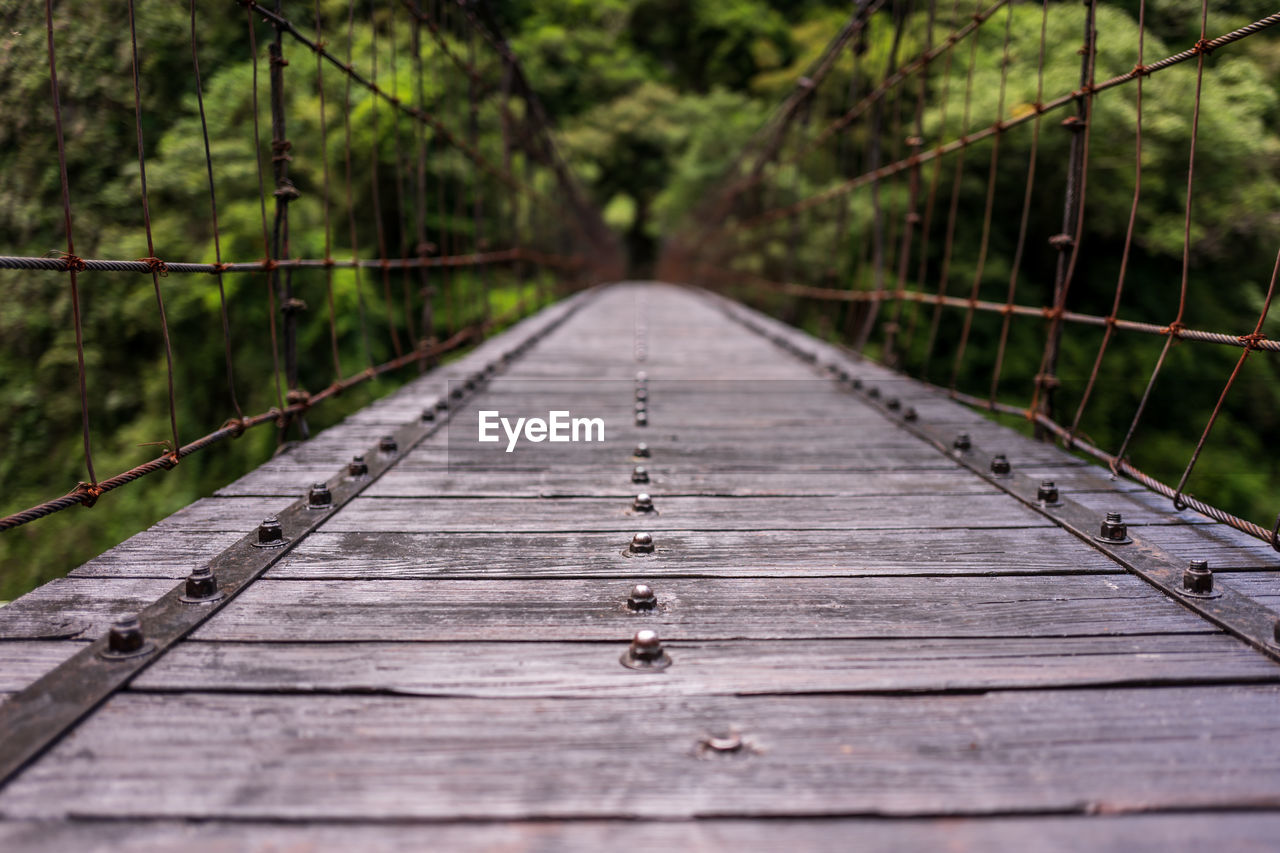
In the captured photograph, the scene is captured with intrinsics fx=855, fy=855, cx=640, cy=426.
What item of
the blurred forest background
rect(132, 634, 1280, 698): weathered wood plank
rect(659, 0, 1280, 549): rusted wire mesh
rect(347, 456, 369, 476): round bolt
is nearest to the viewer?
rect(132, 634, 1280, 698): weathered wood plank

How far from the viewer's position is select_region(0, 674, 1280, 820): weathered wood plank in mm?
712

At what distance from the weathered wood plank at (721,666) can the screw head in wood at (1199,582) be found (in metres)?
0.11

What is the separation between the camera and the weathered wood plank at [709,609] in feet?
3.39

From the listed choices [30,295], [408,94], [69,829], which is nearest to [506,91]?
[30,295]

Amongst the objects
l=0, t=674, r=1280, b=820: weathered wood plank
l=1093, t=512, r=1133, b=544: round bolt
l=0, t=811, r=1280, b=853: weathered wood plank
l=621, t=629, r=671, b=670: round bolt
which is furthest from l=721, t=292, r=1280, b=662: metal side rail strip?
l=621, t=629, r=671, b=670: round bolt

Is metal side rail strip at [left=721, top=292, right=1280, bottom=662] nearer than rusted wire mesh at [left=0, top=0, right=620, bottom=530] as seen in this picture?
Yes

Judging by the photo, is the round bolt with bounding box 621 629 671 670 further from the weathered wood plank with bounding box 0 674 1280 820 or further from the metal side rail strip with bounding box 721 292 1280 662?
the metal side rail strip with bounding box 721 292 1280 662

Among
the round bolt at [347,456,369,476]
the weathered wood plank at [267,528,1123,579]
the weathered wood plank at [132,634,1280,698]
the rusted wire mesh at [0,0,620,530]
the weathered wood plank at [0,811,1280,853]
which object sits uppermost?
the rusted wire mesh at [0,0,620,530]

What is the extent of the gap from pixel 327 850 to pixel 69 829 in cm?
21

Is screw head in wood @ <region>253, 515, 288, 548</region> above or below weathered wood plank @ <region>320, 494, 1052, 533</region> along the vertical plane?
above

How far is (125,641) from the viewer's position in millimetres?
931

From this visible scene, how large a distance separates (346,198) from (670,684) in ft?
32.0

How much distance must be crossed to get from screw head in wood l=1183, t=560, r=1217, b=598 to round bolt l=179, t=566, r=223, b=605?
1.27 metres

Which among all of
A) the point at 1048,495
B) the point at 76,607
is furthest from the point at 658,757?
the point at 1048,495
